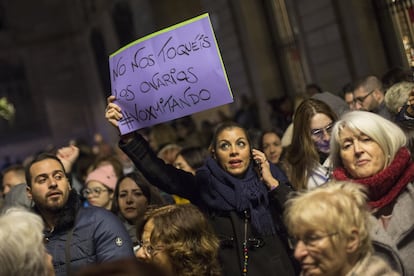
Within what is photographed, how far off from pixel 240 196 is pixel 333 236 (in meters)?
1.32

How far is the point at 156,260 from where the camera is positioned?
3451 mm

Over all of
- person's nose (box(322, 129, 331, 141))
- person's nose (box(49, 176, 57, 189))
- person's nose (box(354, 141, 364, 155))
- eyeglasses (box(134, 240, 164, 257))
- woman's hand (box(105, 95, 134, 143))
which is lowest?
eyeglasses (box(134, 240, 164, 257))

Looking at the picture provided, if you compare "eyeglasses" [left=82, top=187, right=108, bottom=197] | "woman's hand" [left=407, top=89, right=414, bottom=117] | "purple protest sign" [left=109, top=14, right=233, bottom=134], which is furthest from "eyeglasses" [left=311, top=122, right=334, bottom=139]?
"eyeglasses" [left=82, top=187, right=108, bottom=197]

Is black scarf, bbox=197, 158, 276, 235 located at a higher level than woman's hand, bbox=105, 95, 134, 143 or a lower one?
lower

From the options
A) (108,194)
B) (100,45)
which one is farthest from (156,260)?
(100,45)

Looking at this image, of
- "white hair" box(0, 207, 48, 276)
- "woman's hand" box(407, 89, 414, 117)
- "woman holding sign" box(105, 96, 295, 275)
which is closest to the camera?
"white hair" box(0, 207, 48, 276)

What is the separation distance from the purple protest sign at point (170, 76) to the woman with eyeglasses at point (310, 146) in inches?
23.4

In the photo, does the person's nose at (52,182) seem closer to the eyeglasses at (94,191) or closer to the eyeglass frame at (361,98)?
the eyeglasses at (94,191)

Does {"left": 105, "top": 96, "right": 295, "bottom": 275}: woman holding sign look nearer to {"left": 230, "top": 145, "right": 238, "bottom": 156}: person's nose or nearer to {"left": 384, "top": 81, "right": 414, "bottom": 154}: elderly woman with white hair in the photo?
{"left": 230, "top": 145, "right": 238, "bottom": 156}: person's nose

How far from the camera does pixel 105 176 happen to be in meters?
6.51

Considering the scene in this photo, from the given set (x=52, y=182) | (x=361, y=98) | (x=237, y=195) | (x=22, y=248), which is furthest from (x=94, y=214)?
(x=361, y=98)

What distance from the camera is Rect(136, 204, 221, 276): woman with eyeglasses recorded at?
3.45m

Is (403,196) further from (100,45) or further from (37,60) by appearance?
(37,60)

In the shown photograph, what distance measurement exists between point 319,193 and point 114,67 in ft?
6.69
